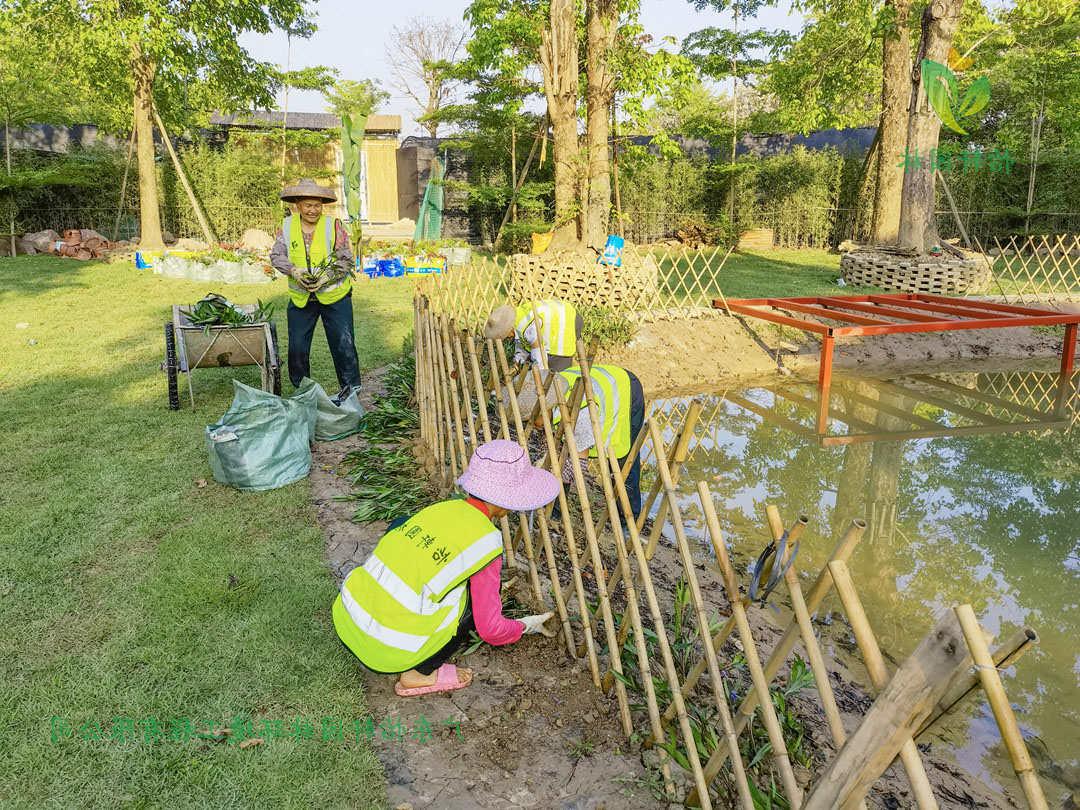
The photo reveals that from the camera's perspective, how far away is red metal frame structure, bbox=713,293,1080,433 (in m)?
5.77

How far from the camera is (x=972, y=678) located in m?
1.12

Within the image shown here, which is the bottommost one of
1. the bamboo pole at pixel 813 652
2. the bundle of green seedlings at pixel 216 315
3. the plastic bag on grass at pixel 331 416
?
the plastic bag on grass at pixel 331 416

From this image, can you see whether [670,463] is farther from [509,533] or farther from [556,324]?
[556,324]

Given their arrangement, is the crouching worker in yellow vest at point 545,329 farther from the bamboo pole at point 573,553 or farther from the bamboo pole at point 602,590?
the bamboo pole at point 602,590

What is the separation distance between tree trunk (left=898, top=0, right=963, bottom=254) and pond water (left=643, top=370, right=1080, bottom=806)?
505cm

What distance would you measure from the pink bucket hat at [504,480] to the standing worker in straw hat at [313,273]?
9.68 feet

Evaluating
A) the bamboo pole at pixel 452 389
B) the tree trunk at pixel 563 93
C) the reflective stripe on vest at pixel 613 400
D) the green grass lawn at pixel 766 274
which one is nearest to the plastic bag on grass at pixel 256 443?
the bamboo pole at pixel 452 389

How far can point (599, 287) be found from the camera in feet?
29.1

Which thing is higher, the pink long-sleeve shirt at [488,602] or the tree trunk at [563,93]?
the tree trunk at [563,93]

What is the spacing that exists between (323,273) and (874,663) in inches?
170

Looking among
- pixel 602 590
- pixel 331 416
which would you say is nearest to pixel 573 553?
pixel 602 590

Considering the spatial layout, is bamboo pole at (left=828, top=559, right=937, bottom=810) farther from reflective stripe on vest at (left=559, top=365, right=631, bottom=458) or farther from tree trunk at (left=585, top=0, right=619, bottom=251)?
tree trunk at (left=585, top=0, right=619, bottom=251)

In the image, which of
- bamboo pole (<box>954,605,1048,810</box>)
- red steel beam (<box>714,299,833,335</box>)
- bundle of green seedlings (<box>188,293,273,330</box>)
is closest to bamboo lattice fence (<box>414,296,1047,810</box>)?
bamboo pole (<box>954,605,1048,810</box>)

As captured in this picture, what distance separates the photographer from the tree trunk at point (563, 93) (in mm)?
8875
